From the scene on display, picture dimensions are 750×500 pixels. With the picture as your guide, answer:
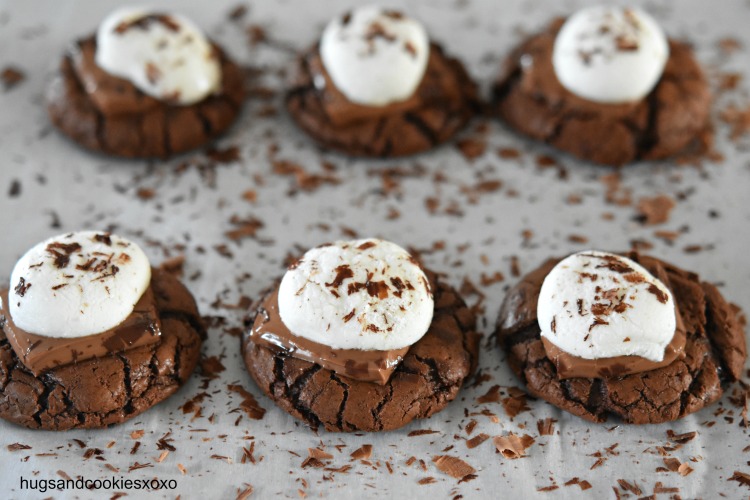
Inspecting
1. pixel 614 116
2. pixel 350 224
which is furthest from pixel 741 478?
pixel 350 224

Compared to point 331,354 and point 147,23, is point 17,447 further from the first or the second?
point 147,23

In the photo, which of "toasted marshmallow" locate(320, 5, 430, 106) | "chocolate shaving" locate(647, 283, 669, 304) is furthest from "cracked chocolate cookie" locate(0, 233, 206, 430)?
"chocolate shaving" locate(647, 283, 669, 304)

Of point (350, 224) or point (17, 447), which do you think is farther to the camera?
point (350, 224)

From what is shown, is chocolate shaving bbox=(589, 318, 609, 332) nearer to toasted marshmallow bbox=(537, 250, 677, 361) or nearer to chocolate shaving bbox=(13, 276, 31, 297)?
toasted marshmallow bbox=(537, 250, 677, 361)

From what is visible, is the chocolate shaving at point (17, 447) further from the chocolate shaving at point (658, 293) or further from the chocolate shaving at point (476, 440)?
the chocolate shaving at point (658, 293)

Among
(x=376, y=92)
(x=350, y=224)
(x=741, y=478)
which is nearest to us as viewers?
(x=741, y=478)

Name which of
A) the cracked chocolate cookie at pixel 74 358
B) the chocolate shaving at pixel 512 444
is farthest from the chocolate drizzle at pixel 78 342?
A: the chocolate shaving at pixel 512 444

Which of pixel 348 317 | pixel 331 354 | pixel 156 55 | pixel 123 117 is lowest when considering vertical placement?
pixel 331 354

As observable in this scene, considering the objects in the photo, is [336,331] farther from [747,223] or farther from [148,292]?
[747,223]
